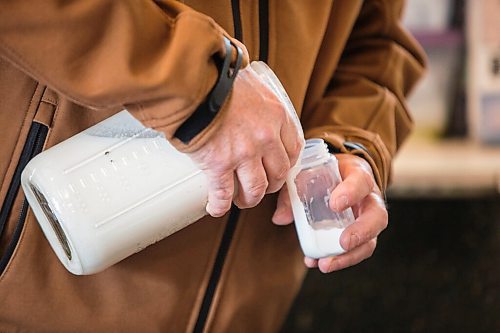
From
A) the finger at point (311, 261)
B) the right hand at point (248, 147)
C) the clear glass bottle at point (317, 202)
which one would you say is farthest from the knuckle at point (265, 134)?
the finger at point (311, 261)

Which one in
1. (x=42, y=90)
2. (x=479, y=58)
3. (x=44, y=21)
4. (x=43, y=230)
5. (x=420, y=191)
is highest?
(x=44, y=21)

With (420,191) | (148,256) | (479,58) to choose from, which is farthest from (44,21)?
(479,58)

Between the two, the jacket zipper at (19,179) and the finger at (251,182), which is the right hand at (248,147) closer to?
the finger at (251,182)

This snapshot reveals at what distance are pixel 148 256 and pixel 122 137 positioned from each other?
0.51 feet

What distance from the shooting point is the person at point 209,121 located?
628 mm

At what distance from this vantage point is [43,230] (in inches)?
29.7

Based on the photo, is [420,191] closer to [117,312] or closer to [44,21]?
[117,312]

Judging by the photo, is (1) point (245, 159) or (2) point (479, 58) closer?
(1) point (245, 159)

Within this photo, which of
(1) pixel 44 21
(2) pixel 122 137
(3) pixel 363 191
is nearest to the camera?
(1) pixel 44 21

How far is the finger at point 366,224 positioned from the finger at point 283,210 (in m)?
0.08

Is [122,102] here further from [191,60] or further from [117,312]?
[117,312]

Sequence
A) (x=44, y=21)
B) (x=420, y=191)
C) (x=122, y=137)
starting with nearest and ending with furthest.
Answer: (x=44, y=21) < (x=122, y=137) < (x=420, y=191)

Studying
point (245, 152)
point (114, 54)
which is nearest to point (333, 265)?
point (245, 152)

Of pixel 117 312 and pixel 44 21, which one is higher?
pixel 44 21
